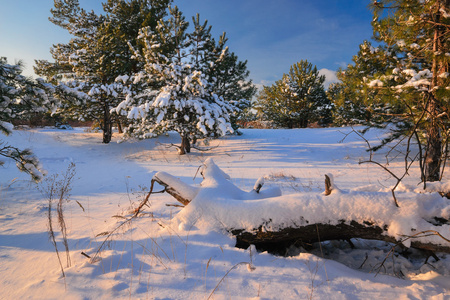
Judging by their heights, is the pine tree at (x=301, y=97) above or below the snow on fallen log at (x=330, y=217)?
above

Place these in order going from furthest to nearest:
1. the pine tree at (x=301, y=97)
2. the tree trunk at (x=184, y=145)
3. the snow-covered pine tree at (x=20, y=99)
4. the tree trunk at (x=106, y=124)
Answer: the pine tree at (x=301, y=97), the tree trunk at (x=106, y=124), the tree trunk at (x=184, y=145), the snow-covered pine tree at (x=20, y=99)

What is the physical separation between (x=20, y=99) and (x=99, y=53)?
26.5ft

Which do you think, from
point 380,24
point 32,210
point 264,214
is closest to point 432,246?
point 264,214

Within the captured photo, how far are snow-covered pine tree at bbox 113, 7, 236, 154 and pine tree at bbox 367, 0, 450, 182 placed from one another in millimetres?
5420

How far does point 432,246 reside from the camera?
5.76 feet

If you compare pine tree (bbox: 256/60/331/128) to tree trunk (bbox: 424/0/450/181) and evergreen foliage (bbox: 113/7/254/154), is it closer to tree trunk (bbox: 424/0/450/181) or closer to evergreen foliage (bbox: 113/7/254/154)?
evergreen foliage (bbox: 113/7/254/154)

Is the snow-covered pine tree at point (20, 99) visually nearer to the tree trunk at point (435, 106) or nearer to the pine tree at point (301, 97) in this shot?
the tree trunk at point (435, 106)

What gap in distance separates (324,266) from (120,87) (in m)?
11.6

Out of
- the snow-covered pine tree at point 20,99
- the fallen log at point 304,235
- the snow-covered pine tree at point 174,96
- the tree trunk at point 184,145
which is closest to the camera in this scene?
the fallen log at point 304,235

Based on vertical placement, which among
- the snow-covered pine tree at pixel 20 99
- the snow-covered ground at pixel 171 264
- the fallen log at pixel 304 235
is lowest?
the snow-covered ground at pixel 171 264

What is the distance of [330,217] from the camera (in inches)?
79.9

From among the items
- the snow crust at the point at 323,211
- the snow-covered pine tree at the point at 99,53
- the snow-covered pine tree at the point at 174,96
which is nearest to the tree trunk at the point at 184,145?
the snow-covered pine tree at the point at 174,96

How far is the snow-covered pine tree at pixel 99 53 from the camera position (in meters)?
10.4

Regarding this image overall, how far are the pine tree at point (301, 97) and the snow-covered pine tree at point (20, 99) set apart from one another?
719 inches
